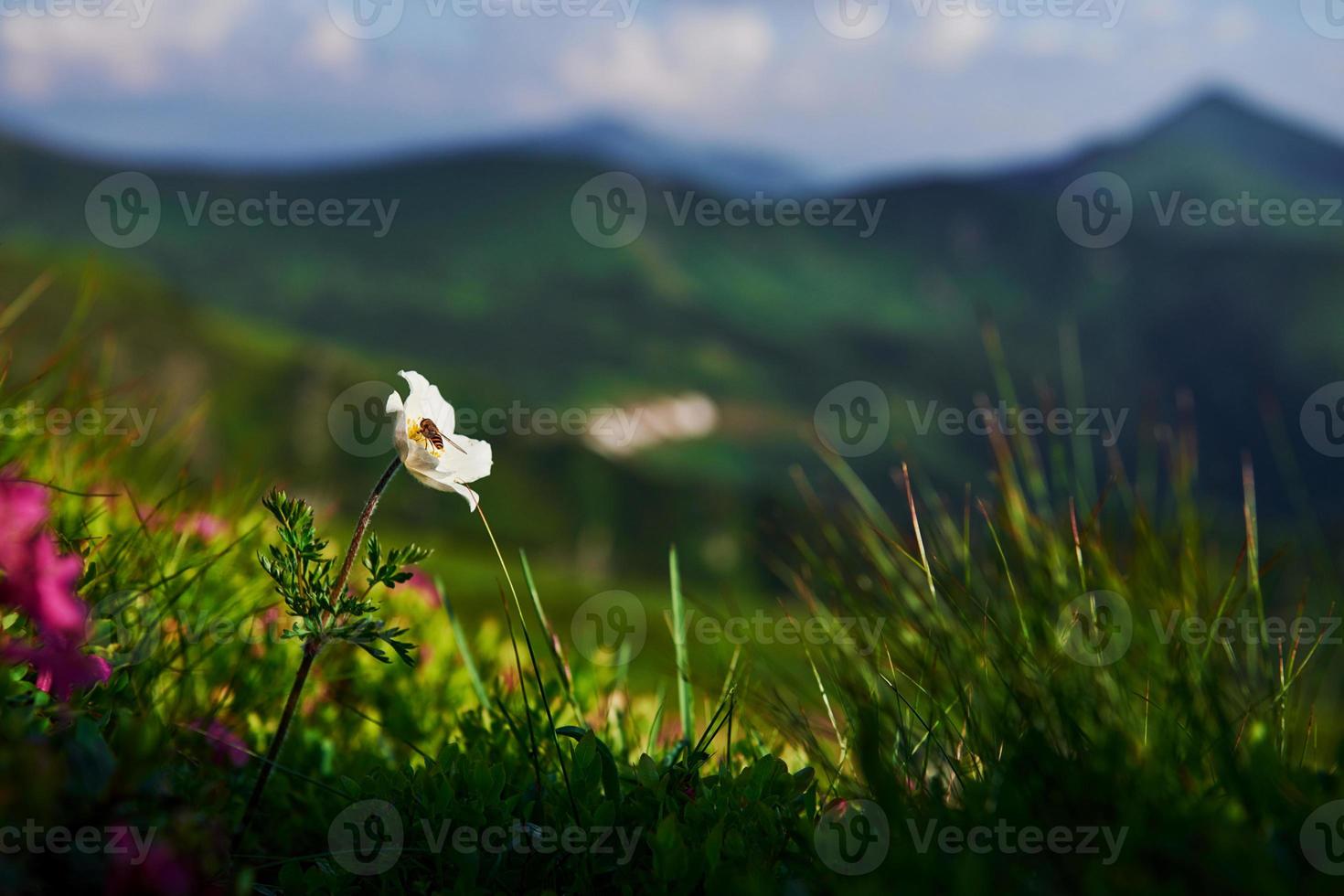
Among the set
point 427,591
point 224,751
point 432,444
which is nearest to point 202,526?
point 224,751

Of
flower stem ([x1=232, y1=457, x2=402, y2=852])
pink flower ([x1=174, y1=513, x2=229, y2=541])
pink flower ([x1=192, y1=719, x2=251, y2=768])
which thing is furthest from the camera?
pink flower ([x1=174, y1=513, x2=229, y2=541])

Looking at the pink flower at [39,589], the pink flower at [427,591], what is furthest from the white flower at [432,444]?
the pink flower at [427,591]

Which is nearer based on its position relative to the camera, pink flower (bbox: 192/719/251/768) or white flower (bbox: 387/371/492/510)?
white flower (bbox: 387/371/492/510)

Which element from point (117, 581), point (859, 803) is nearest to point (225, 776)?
point (117, 581)

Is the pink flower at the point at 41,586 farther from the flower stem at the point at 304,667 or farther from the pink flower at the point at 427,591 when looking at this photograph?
the pink flower at the point at 427,591

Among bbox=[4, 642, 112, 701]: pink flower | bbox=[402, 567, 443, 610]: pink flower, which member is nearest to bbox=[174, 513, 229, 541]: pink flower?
bbox=[402, 567, 443, 610]: pink flower

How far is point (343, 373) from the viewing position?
4803 inches

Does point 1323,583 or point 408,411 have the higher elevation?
point 1323,583

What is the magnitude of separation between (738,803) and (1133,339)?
21727 cm

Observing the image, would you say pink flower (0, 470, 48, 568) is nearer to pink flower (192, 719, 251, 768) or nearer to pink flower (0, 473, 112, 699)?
pink flower (0, 473, 112, 699)

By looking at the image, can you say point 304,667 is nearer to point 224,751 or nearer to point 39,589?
point 39,589

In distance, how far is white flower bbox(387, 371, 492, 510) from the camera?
2.30 metres

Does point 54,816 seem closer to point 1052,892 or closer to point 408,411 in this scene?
point 408,411

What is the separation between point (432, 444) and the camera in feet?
7.84
